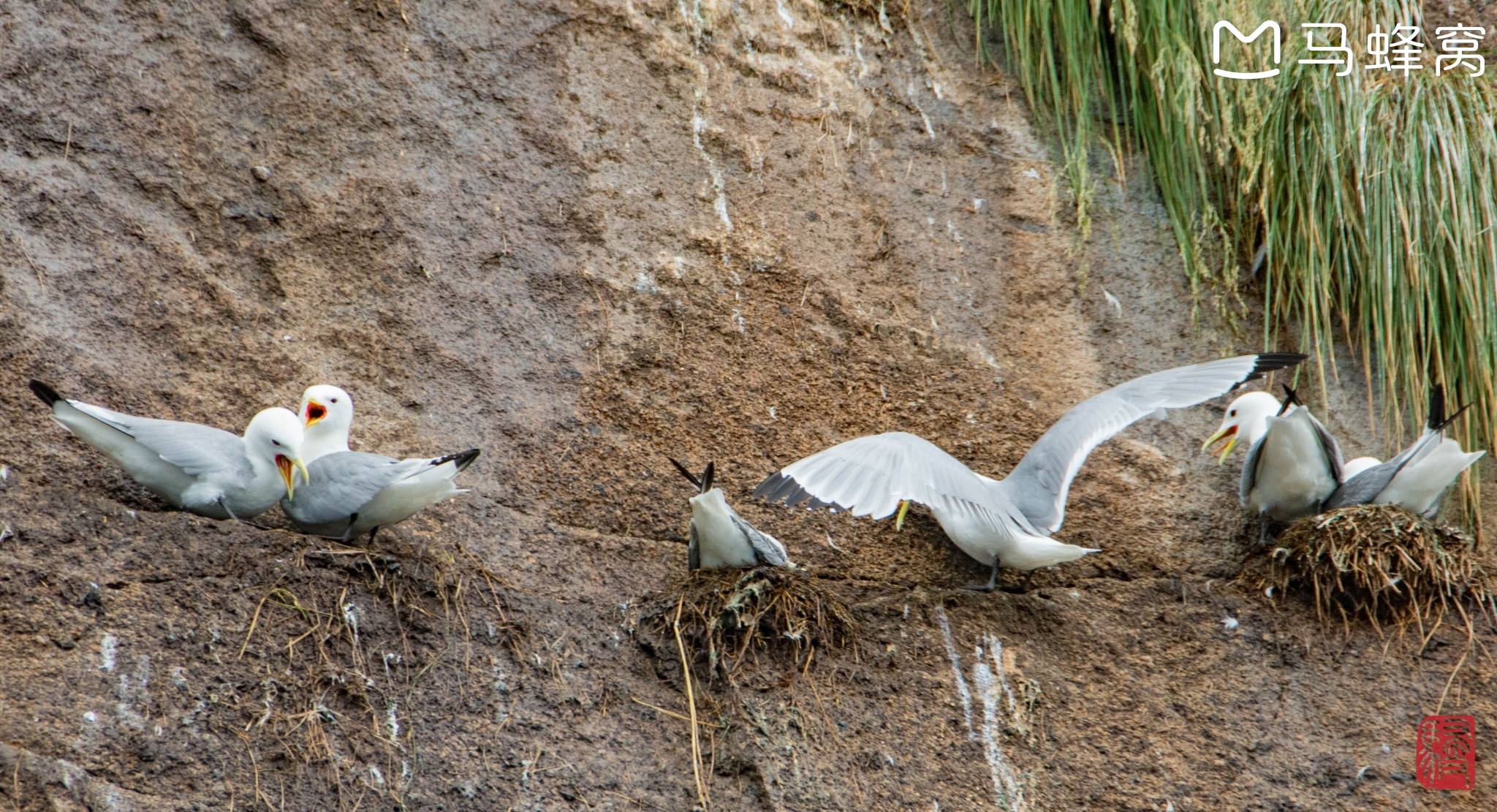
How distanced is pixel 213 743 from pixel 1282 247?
3850mm

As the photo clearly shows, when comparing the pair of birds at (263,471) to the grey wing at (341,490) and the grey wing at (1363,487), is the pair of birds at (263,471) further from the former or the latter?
the grey wing at (1363,487)

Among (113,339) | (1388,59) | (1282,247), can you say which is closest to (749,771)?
(113,339)

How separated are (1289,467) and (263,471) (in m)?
2.97

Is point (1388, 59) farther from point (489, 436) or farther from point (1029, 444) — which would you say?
point (489, 436)

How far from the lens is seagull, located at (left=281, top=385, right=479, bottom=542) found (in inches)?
131

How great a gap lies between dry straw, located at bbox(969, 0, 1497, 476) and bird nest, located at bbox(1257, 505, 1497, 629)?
30.2 inches

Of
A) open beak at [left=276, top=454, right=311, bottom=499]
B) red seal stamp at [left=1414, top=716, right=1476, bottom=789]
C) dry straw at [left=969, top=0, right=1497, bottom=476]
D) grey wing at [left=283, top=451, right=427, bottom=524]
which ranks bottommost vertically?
red seal stamp at [left=1414, top=716, right=1476, bottom=789]

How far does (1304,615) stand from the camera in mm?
3941

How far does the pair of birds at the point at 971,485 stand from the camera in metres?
3.39

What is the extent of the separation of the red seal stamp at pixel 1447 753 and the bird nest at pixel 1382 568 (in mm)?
289

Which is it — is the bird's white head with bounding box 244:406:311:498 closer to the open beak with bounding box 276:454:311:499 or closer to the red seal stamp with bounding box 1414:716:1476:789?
the open beak with bounding box 276:454:311:499

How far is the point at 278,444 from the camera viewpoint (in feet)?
10.7

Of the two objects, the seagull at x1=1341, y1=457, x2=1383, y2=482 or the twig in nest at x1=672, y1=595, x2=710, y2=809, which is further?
the seagull at x1=1341, y1=457, x2=1383, y2=482

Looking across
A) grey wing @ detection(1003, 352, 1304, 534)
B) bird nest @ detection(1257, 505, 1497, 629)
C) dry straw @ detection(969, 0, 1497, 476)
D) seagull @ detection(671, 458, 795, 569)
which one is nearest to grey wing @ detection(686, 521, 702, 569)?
seagull @ detection(671, 458, 795, 569)
